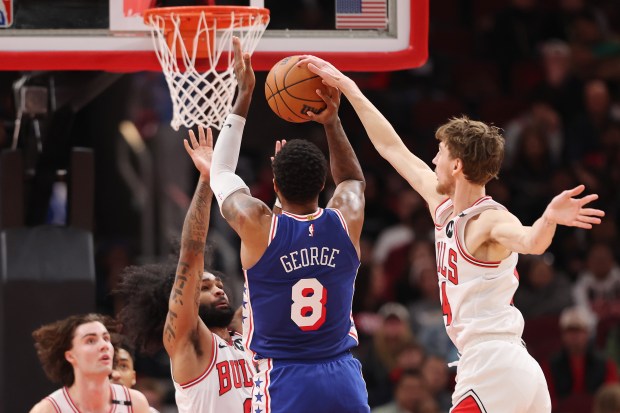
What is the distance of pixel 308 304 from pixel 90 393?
67.9 inches

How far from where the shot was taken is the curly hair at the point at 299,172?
481 cm

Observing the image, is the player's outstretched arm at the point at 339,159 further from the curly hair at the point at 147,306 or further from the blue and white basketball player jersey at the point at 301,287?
the curly hair at the point at 147,306

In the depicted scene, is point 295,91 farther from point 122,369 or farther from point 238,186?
point 122,369

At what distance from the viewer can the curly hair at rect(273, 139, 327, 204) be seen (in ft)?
15.8

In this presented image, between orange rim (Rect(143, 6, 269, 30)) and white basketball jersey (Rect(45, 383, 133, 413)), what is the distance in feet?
6.04

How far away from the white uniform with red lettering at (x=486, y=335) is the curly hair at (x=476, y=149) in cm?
12

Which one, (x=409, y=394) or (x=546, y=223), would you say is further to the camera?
(x=409, y=394)

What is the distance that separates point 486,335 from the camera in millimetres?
5098

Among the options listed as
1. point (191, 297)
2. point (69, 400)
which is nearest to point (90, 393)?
point (69, 400)

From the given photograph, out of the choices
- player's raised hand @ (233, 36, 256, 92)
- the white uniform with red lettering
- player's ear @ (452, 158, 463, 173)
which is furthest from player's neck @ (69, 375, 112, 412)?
player's ear @ (452, 158, 463, 173)

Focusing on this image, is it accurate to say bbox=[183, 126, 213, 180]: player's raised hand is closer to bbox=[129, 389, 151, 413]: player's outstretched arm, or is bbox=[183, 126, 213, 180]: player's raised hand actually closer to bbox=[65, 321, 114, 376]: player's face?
bbox=[65, 321, 114, 376]: player's face

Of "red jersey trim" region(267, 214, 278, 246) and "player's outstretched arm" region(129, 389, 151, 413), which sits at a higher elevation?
"red jersey trim" region(267, 214, 278, 246)

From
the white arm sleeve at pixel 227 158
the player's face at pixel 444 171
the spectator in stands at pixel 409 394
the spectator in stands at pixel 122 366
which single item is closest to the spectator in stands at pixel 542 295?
the spectator in stands at pixel 409 394

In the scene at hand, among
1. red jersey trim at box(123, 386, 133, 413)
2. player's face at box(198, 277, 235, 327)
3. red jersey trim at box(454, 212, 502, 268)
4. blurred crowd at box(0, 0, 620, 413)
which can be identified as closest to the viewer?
red jersey trim at box(454, 212, 502, 268)
